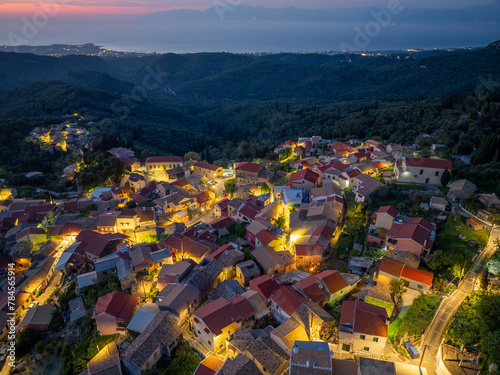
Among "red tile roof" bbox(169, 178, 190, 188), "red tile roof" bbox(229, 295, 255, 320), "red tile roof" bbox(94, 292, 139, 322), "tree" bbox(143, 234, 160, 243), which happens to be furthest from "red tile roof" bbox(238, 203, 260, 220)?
"red tile roof" bbox(94, 292, 139, 322)

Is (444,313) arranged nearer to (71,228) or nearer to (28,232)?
(71,228)

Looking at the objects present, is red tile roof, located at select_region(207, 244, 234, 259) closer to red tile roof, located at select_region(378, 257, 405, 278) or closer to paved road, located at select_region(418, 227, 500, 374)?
red tile roof, located at select_region(378, 257, 405, 278)

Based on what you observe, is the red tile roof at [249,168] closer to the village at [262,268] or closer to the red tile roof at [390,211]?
Answer: the village at [262,268]

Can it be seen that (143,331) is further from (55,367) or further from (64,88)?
(64,88)

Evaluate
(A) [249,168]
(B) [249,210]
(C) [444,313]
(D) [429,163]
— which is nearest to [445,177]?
(D) [429,163]

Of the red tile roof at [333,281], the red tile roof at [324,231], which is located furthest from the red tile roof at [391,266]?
the red tile roof at [324,231]

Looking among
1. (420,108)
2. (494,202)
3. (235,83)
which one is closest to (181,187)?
(494,202)
